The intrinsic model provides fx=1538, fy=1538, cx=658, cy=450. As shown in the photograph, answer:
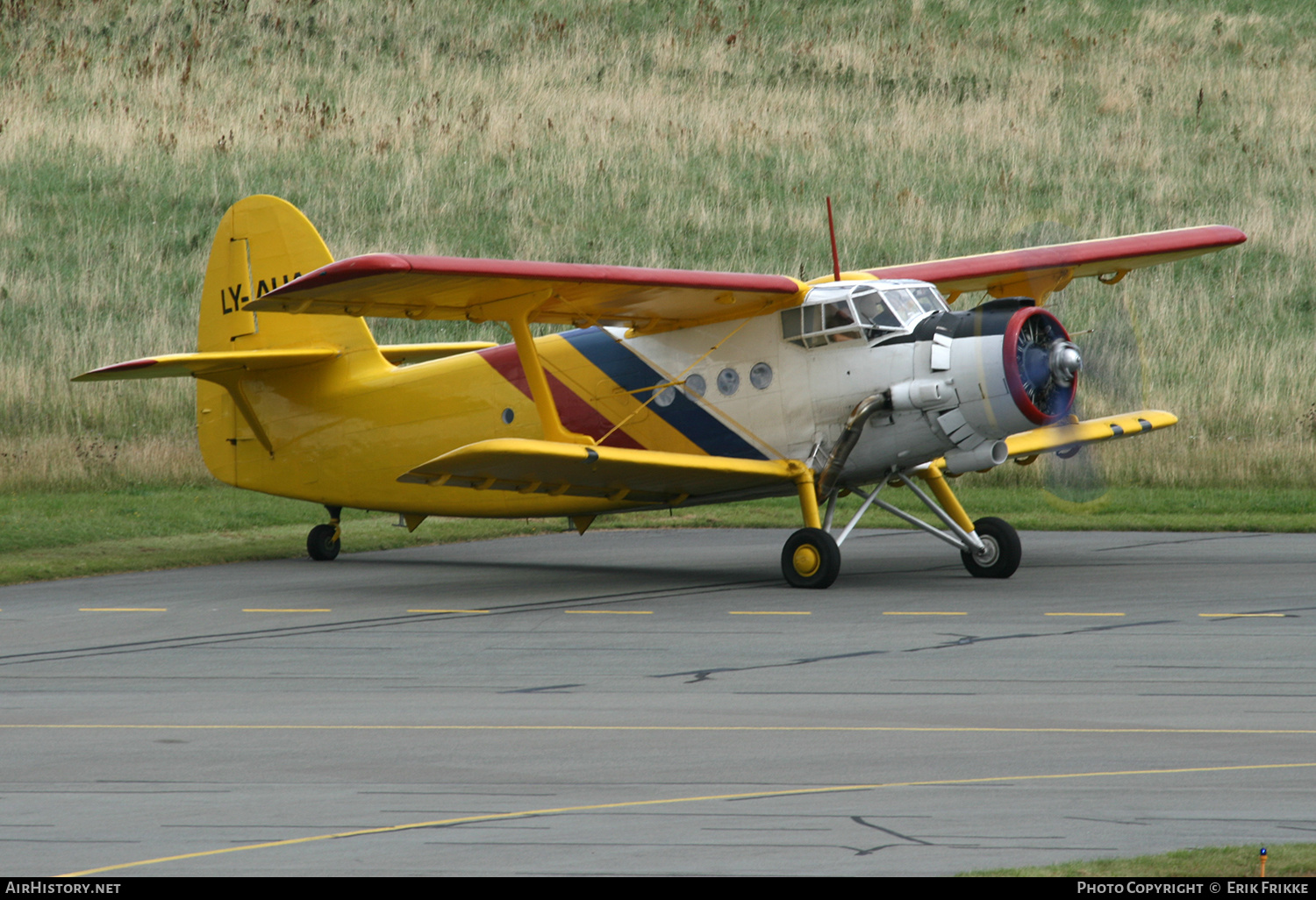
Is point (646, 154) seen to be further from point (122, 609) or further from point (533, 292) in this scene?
point (122, 609)

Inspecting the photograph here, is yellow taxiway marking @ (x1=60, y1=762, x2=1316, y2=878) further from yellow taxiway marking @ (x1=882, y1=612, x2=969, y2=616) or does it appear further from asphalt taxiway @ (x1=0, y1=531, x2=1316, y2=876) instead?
yellow taxiway marking @ (x1=882, y1=612, x2=969, y2=616)

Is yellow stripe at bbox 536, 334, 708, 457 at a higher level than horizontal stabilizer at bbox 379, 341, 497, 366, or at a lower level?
lower

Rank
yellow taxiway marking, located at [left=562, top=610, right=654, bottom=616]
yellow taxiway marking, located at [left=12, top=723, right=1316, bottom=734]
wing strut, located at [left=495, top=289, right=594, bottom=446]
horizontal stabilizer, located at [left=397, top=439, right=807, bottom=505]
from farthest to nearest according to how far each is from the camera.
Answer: wing strut, located at [left=495, top=289, right=594, bottom=446] → horizontal stabilizer, located at [left=397, top=439, right=807, bottom=505] → yellow taxiway marking, located at [left=562, top=610, right=654, bottom=616] → yellow taxiway marking, located at [left=12, top=723, right=1316, bottom=734]

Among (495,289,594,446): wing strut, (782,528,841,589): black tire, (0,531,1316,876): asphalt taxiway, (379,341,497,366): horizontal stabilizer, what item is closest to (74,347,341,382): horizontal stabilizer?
(379,341,497,366): horizontal stabilizer

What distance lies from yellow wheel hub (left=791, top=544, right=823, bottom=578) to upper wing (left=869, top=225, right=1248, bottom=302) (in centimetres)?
358

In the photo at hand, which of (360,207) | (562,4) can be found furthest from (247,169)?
(562,4)

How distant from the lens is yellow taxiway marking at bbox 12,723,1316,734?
7.93 metres

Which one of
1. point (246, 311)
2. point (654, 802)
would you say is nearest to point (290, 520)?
point (246, 311)

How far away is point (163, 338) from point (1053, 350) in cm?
2367

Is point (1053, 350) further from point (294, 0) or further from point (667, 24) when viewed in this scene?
point (294, 0)

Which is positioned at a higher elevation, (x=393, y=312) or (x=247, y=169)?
(x=247, y=169)

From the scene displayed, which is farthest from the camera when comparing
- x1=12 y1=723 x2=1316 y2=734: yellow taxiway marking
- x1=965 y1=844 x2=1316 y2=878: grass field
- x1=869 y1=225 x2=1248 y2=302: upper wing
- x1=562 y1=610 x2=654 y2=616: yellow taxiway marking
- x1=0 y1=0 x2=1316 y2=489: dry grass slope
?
x1=0 y1=0 x2=1316 y2=489: dry grass slope

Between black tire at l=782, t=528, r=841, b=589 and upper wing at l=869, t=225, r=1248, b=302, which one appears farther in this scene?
upper wing at l=869, t=225, r=1248, b=302
